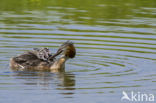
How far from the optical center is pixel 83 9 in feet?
84.0

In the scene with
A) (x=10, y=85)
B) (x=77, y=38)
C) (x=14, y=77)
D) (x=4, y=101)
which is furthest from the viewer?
(x=77, y=38)

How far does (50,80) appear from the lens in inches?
530

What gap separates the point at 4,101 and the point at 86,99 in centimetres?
172

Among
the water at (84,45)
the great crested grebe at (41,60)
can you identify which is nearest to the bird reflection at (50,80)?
the water at (84,45)

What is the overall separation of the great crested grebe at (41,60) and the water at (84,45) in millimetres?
320

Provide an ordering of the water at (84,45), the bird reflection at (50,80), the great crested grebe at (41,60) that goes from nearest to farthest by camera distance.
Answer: the water at (84,45)
the bird reflection at (50,80)
the great crested grebe at (41,60)

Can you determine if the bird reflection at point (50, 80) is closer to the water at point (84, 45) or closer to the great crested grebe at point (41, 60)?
the water at point (84, 45)

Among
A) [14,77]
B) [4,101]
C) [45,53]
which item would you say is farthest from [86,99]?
[45,53]

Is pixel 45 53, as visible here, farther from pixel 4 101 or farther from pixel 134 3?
pixel 134 3

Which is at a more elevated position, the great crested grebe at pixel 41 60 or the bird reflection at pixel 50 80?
the great crested grebe at pixel 41 60

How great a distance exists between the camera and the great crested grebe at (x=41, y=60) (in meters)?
14.8

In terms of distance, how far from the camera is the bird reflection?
41.3 feet

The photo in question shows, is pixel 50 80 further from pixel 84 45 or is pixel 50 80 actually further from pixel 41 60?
pixel 84 45

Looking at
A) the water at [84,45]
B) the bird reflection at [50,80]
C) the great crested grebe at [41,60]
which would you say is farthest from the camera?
the great crested grebe at [41,60]
